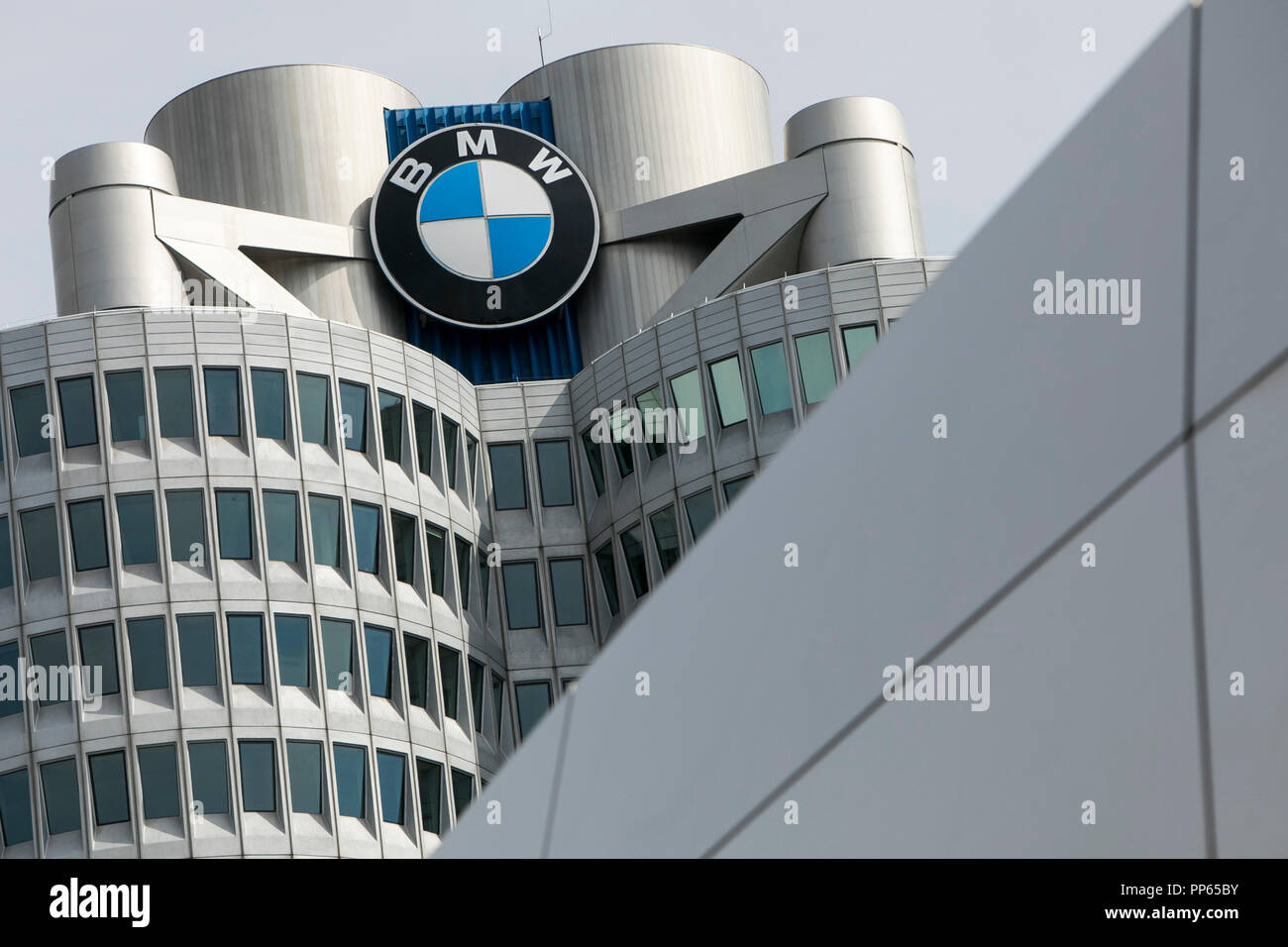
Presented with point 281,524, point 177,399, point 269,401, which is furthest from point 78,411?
point 281,524

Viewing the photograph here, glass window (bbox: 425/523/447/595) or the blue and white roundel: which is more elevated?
the blue and white roundel

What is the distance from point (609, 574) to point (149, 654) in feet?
41.7

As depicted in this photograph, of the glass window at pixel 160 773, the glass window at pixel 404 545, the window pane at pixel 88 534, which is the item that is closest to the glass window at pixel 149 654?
the glass window at pixel 160 773

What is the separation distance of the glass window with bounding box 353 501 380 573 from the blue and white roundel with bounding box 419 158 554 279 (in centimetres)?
1116

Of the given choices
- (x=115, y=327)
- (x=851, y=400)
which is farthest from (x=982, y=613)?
(x=115, y=327)

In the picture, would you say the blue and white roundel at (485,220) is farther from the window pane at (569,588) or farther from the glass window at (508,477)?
the window pane at (569,588)

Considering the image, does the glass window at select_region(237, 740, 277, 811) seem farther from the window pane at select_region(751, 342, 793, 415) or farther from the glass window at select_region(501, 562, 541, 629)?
the window pane at select_region(751, 342, 793, 415)

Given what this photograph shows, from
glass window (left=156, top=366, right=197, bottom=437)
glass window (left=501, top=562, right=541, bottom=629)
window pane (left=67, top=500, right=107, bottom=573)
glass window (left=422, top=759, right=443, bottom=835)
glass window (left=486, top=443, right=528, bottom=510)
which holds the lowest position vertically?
glass window (left=422, top=759, right=443, bottom=835)

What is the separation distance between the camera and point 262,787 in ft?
131

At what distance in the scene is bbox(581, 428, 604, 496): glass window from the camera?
48594 mm

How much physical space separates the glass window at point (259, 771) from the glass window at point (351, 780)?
4.73 ft

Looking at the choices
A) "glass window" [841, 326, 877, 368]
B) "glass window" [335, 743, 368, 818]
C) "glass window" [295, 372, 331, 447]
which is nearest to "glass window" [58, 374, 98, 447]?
"glass window" [295, 372, 331, 447]

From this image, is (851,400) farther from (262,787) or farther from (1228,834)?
(262,787)

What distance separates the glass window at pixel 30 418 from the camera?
41.6 m
